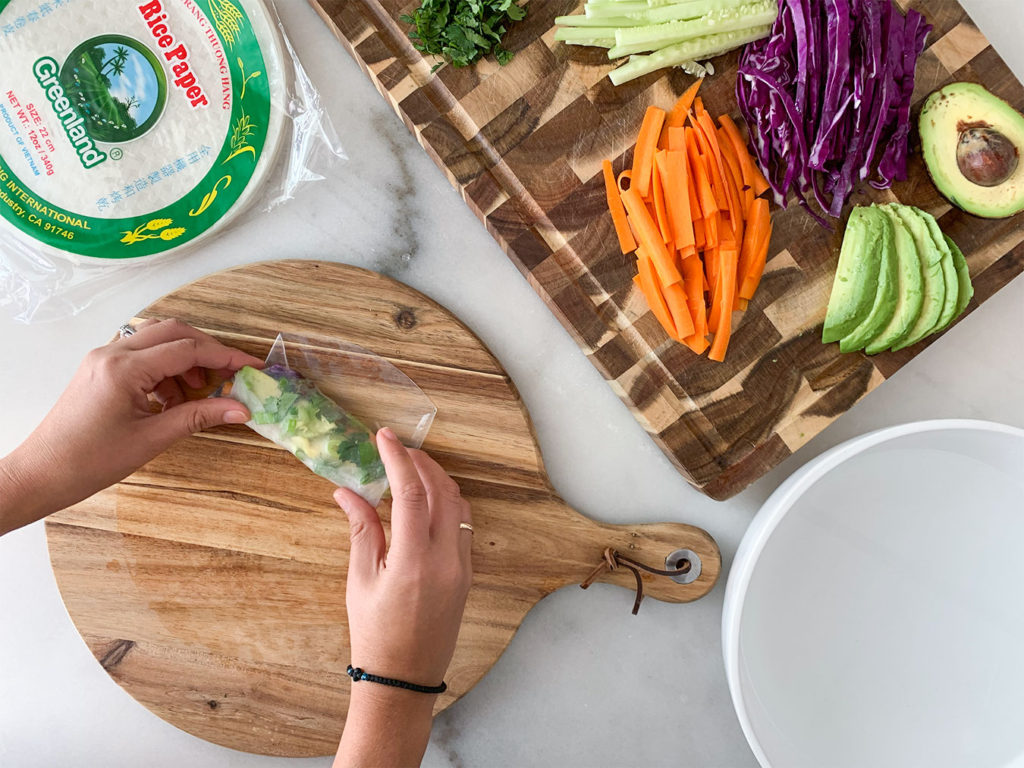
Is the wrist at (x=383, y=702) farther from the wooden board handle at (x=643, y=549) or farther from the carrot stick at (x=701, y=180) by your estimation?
the carrot stick at (x=701, y=180)

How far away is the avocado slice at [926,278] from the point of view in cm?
157

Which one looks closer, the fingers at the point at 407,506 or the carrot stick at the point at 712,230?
the fingers at the point at 407,506

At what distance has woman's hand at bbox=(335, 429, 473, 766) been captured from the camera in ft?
4.31

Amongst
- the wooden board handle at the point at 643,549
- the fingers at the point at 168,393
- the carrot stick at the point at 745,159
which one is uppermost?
the fingers at the point at 168,393

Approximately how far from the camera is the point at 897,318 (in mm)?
1593

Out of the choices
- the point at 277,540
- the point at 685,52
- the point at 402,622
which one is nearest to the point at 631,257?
the point at 685,52

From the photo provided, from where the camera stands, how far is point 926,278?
1582 mm

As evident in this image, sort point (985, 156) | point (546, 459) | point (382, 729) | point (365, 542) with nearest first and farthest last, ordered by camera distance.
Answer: point (382, 729) < point (365, 542) < point (985, 156) < point (546, 459)

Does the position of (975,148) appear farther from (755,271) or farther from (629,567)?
(629,567)

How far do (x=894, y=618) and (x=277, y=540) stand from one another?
4.46 ft

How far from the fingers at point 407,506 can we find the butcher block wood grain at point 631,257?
A: 0.52m

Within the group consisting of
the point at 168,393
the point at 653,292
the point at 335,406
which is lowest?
the point at 653,292

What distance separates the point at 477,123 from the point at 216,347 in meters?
0.74

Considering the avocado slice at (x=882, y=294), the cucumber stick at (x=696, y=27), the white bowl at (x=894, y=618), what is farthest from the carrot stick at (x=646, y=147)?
the white bowl at (x=894, y=618)
